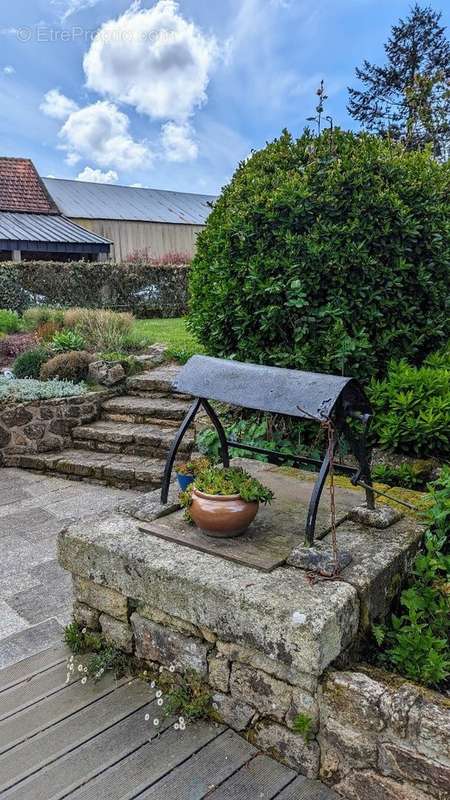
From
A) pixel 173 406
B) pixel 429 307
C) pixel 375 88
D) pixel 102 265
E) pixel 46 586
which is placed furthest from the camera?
pixel 375 88

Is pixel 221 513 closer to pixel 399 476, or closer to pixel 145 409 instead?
pixel 399 476

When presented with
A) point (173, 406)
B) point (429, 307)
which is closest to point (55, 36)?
point (173, 406)

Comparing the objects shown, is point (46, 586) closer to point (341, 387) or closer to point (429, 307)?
point (341, 387)

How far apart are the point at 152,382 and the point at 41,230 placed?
12398mm

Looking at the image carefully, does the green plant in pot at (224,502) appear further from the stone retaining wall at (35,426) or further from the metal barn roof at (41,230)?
the metal barn roof at (41,230)

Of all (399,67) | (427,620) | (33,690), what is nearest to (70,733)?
(33,690)

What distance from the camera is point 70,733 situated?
1914 mm

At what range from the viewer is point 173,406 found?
5.37m

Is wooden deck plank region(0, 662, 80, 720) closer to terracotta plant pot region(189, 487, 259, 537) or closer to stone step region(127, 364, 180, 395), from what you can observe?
terracotta plant pot region(189, 487, 259, 537)

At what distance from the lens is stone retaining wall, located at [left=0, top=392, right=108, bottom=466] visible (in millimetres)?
5242

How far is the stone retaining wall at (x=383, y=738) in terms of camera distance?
4.83 ft

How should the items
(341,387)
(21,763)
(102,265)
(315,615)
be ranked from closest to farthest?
1. (315,615)
2. (21,763)
3. (341,387)
4. (102,265)

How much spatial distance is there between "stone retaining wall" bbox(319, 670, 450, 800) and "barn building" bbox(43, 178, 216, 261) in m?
18.7

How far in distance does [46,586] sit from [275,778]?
178 centimetres
